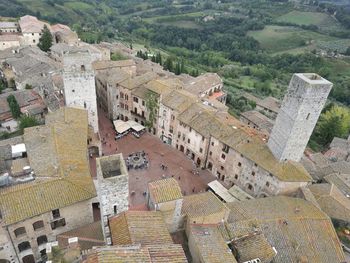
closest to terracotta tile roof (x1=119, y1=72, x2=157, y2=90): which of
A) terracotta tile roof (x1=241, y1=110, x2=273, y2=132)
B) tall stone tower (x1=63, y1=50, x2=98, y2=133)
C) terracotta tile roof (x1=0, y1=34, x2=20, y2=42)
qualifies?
tall stone tower (x1=63, y1=50, x2=98, y2=133)

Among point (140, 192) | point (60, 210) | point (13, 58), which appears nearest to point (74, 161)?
point (60, 210)

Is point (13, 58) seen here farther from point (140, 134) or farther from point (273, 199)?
point (273, 199)

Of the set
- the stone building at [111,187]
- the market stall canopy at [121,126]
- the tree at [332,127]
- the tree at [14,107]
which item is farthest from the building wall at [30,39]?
the tree at [332,127]

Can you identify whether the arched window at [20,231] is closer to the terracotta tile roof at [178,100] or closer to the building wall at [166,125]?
the terracotta tile roof at [178,100]

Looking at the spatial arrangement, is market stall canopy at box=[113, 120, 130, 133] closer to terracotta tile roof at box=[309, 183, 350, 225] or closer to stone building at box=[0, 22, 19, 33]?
terracotta tile roof at box=[309, 183, 350, 225]

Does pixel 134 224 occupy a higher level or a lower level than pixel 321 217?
higher
